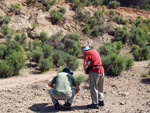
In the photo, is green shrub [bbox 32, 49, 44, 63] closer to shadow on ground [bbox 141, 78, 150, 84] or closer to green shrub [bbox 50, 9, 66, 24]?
shadow on ground [bbox 141, 78, 150, 84]

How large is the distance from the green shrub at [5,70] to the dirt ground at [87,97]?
83cm

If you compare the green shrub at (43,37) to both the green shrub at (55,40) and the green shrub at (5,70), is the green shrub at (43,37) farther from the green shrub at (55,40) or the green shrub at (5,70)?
the green shrub at (5,70)

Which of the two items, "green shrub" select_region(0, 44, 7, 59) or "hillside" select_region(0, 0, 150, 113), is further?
"green shrub" select_region(0, 44, 7, 59)

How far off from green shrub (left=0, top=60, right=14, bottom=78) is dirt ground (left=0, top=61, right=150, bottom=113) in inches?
32.5

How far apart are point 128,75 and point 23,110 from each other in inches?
191

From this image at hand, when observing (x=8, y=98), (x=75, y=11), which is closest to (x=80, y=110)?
(x=8, y=98)

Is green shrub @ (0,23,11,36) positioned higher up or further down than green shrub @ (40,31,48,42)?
higher up

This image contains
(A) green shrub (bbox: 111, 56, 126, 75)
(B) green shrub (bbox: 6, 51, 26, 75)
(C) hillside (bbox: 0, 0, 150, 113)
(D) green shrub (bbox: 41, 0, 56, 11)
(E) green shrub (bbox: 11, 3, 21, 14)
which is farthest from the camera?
(D) green shrub (bbox: 41, 0, 56, 11)

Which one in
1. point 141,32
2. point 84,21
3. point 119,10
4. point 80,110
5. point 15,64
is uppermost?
point 119,10

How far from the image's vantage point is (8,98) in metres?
5.58

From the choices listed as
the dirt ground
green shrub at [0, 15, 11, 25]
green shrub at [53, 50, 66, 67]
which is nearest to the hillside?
the dirt ground

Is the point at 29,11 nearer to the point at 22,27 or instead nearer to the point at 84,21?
the point at 22,27

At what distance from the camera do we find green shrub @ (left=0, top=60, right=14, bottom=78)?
27.2ft

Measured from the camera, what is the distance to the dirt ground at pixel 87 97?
4781 mm
